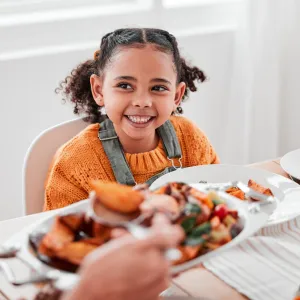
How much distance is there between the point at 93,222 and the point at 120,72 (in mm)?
719

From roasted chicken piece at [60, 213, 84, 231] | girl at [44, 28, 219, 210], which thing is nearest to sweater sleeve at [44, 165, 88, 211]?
girl at [44, 28, 219, 210]

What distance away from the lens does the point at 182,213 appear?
896 millimetres

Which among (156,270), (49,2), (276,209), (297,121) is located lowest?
(297,121)

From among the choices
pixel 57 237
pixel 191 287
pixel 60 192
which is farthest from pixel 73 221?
pixel 60 192

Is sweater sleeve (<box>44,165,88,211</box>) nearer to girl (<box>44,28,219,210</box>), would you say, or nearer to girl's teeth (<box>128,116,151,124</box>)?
girl (<box>44,28,219,210</box>)

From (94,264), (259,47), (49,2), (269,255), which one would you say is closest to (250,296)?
(269,255)

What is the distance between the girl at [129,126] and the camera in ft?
5.15

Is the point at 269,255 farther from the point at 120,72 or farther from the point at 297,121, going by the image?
the point at 297,121

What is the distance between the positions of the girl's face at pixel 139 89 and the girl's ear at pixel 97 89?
0.15ft

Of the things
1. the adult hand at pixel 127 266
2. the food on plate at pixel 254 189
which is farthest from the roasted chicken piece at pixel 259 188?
the adult hand at pixel 127 266

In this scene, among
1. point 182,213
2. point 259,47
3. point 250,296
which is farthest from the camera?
point 259,47

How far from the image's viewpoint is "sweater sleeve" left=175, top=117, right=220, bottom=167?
68.3 inches

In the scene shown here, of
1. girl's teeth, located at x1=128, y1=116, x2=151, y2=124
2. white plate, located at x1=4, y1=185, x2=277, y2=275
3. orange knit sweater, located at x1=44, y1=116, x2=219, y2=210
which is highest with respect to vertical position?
girl's teeth, located at x1=128, y1=116, x2=151, y2=124

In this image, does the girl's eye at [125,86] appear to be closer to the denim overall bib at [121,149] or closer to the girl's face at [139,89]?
the girl's face at [139,89]
